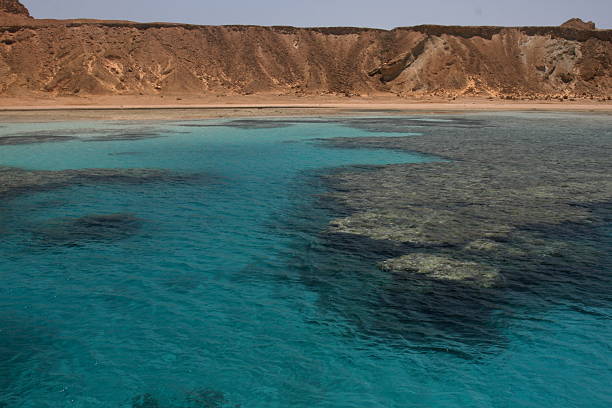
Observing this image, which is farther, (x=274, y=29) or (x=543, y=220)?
(x=274, y=29)

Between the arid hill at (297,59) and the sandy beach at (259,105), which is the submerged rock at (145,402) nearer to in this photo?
the sandy beach at (259,105)

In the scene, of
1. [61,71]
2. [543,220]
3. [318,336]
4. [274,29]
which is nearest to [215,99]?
[61,71]

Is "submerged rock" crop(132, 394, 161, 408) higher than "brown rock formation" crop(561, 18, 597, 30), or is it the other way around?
"brown rock formation" crop(561, 18, 597, 30)

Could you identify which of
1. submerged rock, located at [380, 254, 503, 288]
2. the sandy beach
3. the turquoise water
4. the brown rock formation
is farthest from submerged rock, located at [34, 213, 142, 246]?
the brown rock formation

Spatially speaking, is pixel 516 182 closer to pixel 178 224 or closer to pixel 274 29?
pixel 178 224

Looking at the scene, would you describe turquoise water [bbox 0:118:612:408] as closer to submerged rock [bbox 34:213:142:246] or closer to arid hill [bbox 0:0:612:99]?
submerged rock [bbox 34:213:142:246]

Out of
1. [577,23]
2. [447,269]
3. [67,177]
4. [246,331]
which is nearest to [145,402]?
[246,331]

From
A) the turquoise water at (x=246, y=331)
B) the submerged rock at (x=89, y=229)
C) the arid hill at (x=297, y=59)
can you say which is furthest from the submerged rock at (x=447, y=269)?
the arid hill at (x=297, y=59)
